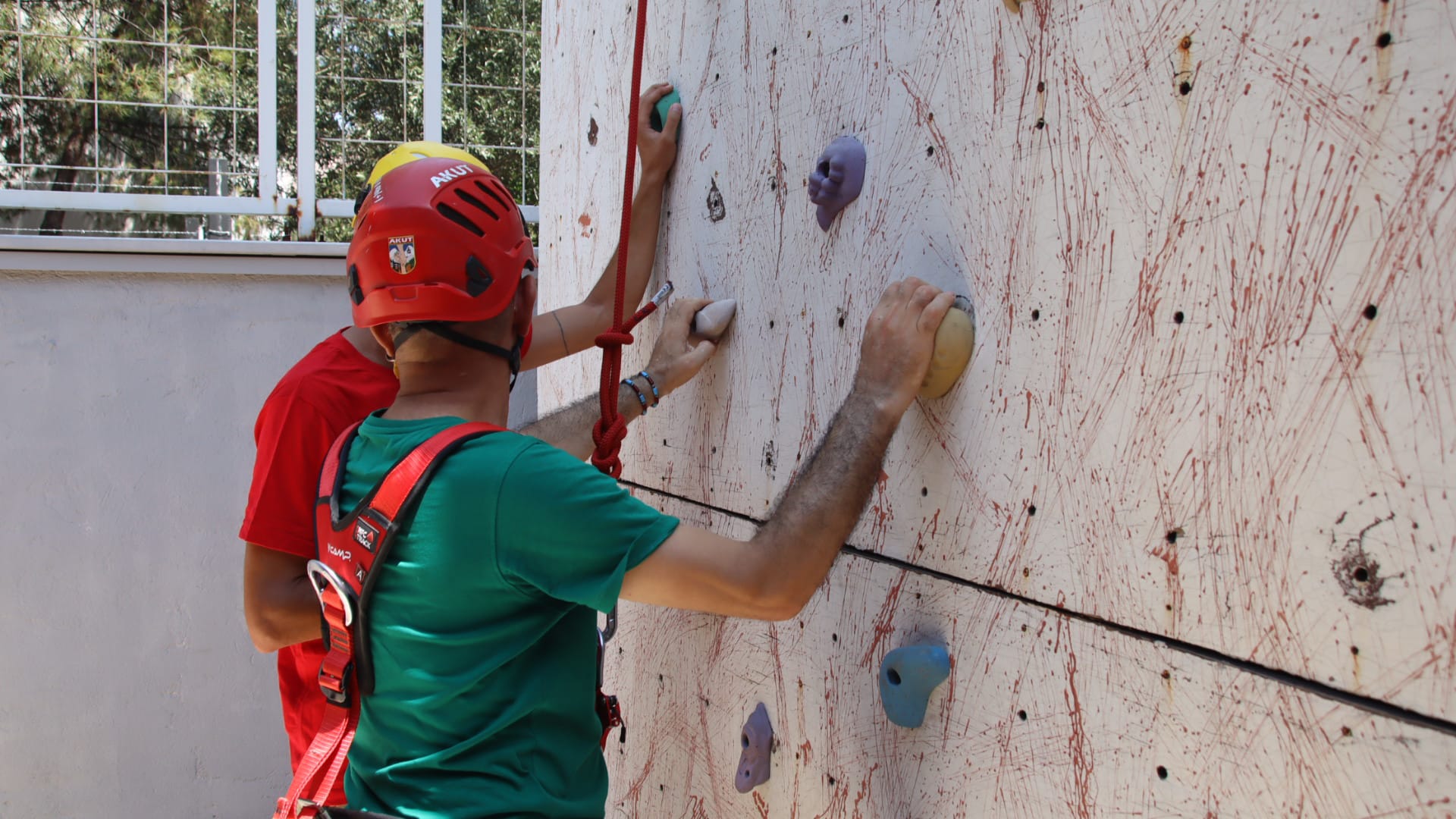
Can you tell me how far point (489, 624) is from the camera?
140 centimetres

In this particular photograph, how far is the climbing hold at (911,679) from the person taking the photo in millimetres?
1494

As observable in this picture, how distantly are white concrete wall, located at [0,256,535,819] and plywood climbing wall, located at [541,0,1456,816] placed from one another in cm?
321

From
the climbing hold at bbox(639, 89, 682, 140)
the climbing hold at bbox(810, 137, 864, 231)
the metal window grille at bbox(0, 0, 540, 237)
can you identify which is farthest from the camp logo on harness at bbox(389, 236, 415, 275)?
the metal window grille at bbox(0, 0, 540, 237)

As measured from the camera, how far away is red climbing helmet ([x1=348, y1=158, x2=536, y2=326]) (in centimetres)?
148

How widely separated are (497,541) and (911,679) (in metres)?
0.64

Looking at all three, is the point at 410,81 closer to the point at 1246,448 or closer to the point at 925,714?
the point at 925,714

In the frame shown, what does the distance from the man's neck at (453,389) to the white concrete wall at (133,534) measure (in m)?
3.25

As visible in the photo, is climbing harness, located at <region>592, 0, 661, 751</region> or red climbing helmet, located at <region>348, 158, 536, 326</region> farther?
climbing harness, located at <region>592, 0, 661, 751</region>

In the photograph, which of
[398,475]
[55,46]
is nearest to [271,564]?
[398,475]

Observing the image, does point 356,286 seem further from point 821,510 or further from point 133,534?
point 133,534

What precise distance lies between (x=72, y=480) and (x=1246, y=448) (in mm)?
4582

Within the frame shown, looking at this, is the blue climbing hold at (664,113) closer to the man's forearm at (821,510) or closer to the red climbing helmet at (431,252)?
the red climbing helmet at (431,252)

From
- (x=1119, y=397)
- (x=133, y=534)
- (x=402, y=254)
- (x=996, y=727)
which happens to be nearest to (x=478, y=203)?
(x=402, y=254)

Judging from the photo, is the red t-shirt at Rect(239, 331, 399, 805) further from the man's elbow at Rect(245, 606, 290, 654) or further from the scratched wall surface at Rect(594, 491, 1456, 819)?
the scratched wall surface at Rect(594, 491, 1456, 819)
